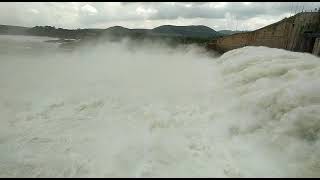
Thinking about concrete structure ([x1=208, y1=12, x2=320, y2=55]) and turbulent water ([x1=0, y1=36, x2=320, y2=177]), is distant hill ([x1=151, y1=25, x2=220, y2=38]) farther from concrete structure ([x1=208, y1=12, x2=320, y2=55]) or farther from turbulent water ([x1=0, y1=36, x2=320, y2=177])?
turbulent water ([x1=0, y1=36, x2=320, y2=177])

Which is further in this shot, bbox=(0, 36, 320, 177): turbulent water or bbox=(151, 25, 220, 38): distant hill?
bbox=(151, 25, 220, 38): distant hill

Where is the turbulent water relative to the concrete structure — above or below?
below

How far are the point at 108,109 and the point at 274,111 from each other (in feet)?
17.1

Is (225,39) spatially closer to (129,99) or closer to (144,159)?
(129,99)

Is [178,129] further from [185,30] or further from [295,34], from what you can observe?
[185,30]

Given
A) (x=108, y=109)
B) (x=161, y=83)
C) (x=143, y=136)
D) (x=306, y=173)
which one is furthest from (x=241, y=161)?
(x=161, y=83)

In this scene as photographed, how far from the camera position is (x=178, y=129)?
339 inches

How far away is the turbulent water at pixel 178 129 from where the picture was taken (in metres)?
6.71

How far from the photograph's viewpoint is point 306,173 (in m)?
6.01

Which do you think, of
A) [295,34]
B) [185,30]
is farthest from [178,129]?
[185,30]

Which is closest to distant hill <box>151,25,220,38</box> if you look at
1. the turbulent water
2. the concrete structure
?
the concrete structure

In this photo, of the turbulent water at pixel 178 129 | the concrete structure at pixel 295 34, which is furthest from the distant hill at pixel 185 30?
the turbulent water at pixel 178 129

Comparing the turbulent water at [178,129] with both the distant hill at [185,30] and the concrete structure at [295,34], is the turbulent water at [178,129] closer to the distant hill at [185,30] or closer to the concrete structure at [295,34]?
the concrete structure at [295,34]

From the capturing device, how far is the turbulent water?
22.0 feet
